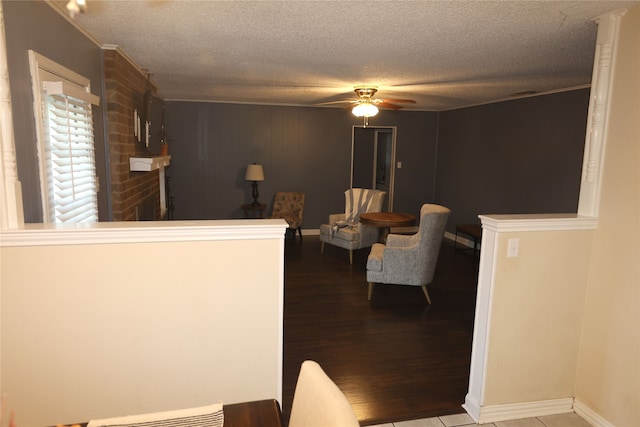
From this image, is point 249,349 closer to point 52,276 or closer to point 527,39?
point 52,276

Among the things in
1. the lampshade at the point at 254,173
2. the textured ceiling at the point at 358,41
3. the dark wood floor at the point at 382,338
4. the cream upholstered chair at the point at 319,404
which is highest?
the textured ceiling at the point at 358,41

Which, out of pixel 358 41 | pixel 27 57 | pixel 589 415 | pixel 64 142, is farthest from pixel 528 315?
pixel 27 57

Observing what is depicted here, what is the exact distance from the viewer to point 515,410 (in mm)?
2508

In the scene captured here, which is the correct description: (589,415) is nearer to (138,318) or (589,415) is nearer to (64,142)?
(138,318)

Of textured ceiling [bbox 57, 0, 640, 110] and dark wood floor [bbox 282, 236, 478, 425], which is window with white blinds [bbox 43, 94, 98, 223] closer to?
textured ceiling [bbox 57, 0, 640, 110]

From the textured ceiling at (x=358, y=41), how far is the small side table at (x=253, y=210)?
2589 mm

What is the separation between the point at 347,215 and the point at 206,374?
449 cm

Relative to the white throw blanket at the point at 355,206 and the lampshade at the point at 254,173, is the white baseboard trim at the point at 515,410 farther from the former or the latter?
the lampshade at the point at 254,173

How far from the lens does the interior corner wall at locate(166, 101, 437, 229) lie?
6965 millimetres

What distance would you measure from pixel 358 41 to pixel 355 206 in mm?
3720

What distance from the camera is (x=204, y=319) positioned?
2066 mm

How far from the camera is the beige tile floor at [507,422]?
2.43m

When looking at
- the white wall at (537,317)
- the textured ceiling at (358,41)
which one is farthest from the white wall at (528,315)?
the textured ceiling at (358,41)

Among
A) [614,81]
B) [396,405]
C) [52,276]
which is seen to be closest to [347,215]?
[396,405]
